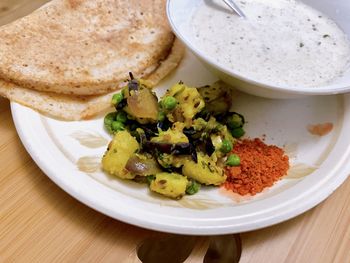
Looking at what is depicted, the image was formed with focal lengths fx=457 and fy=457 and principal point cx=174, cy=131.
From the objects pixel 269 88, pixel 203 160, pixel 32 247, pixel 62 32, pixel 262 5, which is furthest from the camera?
pixel 262 5

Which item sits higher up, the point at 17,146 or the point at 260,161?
the point at 260,161

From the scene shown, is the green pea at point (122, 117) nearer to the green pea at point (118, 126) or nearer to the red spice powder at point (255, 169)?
the green pea at point (118, 126)

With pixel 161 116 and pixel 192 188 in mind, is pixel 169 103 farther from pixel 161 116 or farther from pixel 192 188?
pixel 192 188

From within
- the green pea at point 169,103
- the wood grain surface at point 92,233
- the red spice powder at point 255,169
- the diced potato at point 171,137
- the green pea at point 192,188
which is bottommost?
the wood grain surface at point 92,233

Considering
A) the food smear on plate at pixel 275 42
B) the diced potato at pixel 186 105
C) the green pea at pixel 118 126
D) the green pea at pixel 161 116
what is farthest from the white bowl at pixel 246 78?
the green pea at pixel 118 126

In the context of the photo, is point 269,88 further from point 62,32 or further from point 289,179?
point 62,32

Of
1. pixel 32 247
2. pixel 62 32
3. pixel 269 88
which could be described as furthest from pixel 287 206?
pixel 62 32
